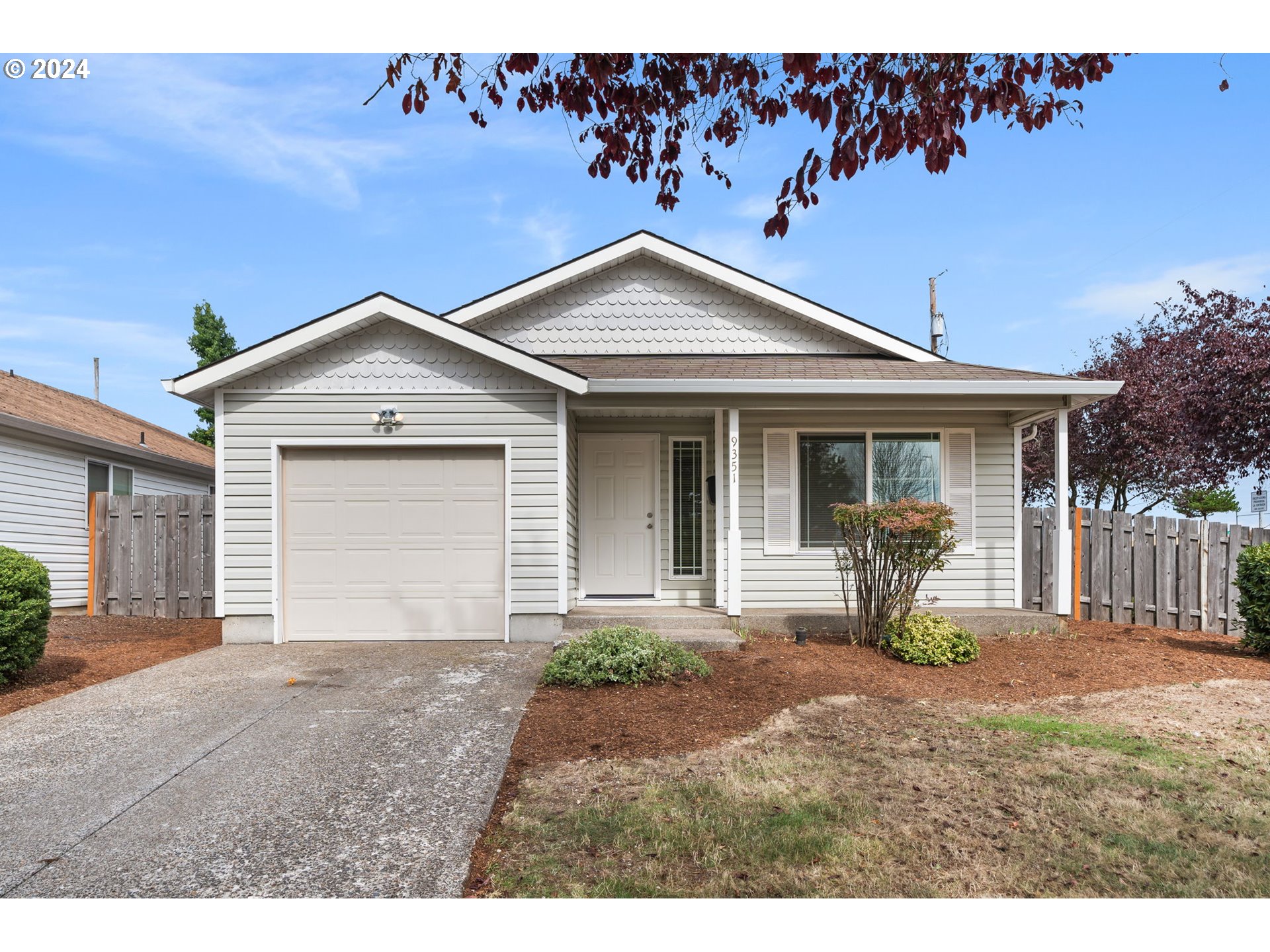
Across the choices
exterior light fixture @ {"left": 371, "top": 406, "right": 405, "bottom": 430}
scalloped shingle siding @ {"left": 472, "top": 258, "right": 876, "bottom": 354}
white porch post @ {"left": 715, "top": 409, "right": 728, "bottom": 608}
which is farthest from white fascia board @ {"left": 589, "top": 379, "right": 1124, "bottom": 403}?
scalloped shingle siding @ {"left": 472, "top": 258, "right": 876, "bottom": 354}

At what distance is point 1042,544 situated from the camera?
1055 centimetres

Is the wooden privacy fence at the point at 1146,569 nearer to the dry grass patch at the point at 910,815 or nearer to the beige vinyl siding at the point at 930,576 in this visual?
the beige vinyl siding at the point at 930,576

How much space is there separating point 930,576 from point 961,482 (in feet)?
4.15

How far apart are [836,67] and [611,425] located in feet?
22.1

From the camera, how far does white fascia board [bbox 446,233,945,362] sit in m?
10.4

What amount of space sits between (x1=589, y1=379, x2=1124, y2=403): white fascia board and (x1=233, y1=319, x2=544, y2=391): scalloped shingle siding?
1.22 metres

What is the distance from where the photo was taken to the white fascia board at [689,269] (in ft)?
34.2

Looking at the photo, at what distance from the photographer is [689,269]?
417 inches

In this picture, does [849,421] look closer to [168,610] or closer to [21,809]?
[21,809]

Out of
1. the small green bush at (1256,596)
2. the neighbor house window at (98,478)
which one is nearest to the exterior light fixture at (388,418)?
the neighbor house window at (98,478)

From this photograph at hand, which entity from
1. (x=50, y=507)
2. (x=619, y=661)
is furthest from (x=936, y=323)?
(x=50, y=507)

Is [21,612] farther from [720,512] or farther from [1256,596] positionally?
[1256,596]

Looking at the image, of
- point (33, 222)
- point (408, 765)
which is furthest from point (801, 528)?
point (33, 222)

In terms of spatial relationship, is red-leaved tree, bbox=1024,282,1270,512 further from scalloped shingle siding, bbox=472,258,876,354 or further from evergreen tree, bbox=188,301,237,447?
evergreen tree, bbox=188,301,237,447
